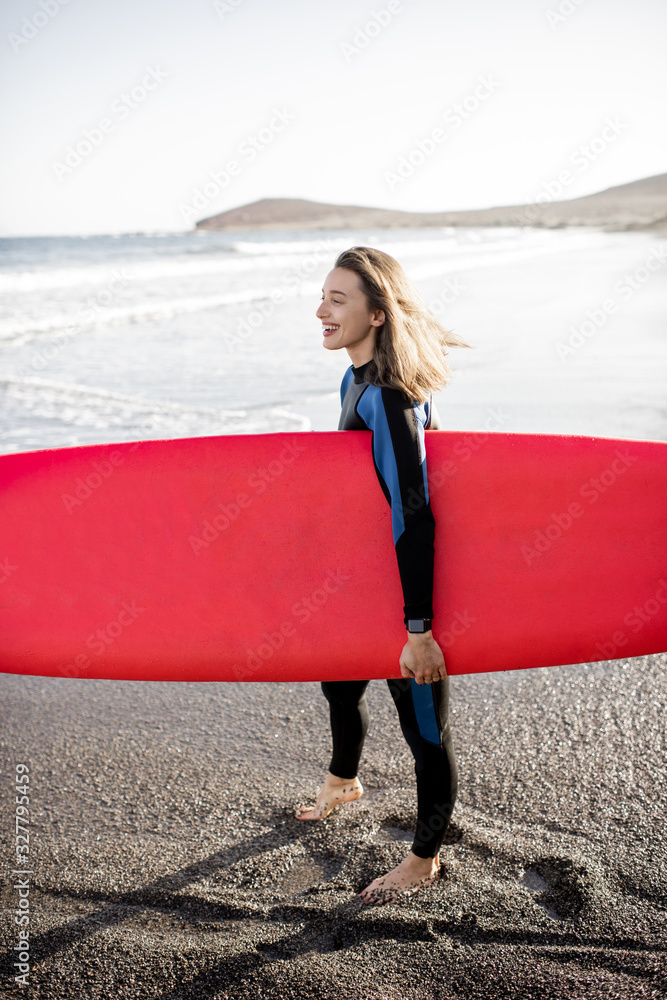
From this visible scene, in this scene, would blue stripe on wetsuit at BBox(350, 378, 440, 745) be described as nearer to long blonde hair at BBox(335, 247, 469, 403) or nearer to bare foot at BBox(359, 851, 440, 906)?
long blonde hair at BBox(335, 247, 469, 403)

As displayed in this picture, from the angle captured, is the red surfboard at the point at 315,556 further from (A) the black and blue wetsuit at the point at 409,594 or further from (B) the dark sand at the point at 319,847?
(B) the dark sand at the point at 319,847

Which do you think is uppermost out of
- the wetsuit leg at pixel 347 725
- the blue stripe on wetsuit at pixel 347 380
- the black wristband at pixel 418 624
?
the blue stripe on wetsuit at pixel 347 380

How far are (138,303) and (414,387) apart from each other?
13.8 m

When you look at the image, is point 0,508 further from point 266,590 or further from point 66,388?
point 66,388

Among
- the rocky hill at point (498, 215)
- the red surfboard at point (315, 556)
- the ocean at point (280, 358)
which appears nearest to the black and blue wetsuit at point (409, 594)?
the red surfboard at point (315, 556)

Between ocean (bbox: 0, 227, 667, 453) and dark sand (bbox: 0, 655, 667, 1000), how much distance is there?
3129mm

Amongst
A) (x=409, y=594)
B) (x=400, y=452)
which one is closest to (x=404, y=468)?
(x=400, y=452)

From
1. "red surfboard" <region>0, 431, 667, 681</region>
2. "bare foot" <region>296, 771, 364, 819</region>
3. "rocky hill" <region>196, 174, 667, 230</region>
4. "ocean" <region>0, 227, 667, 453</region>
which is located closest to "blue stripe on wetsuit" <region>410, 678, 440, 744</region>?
"red surfboard" <region>0, 431, 667, 681</region>

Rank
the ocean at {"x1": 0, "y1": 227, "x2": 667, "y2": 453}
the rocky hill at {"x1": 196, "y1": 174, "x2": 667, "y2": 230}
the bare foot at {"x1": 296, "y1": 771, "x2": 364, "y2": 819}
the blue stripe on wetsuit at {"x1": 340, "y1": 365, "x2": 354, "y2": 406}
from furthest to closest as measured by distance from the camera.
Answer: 1. the rocky hill at {"x1": 196, "y1": 174, "x2": 667, "y2": 230}
2. the ocean at {"x1": 0, "y1": 227, "x2": 667, "y2": 453}
3. the bare foot at {"x1": 296, "y1": 771, "x2": 364, "y2": 819}
4. the blue stripe on wetsuit at {"x1": 340, "y1": 365, "x2": 354, "y2": 406}

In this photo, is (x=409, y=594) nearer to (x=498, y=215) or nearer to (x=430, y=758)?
(x=430, y=758)

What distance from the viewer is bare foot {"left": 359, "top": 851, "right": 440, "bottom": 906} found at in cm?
177

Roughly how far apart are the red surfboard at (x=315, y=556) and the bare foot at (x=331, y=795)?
0.31 m

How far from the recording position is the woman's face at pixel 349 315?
1.80 metres

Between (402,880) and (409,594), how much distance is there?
695 millimetres
